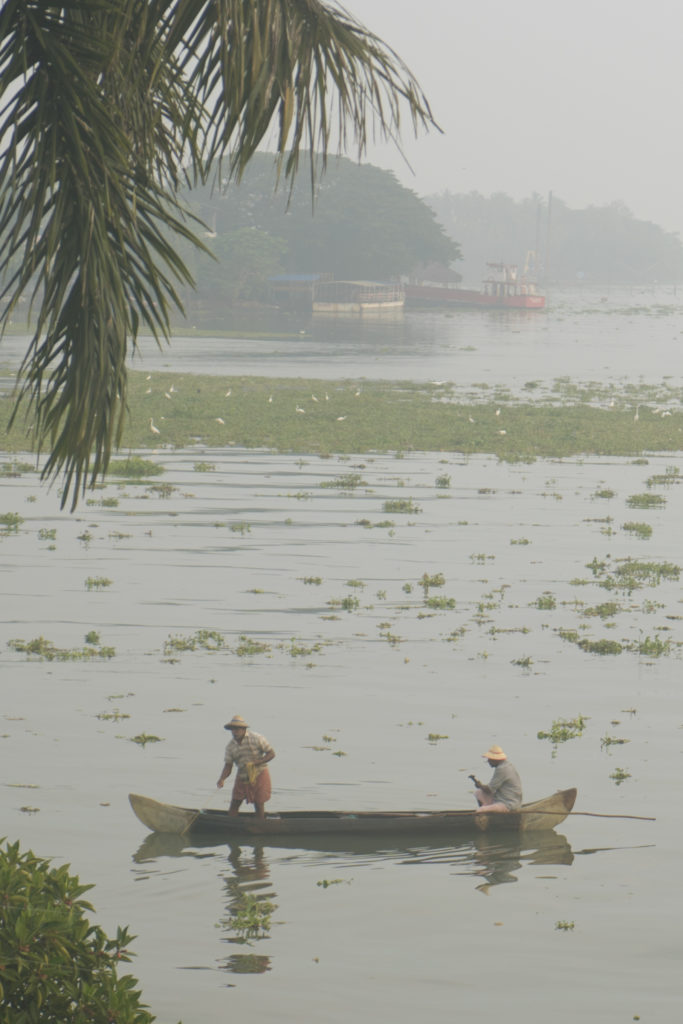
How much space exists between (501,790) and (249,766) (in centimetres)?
288

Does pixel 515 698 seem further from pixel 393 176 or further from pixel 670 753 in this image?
pixel 393 176

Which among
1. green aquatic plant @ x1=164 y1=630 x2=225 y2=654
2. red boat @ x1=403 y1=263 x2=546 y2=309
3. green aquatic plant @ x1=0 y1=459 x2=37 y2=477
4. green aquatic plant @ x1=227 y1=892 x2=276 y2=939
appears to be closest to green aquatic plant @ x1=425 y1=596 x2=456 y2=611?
green aquatic plant @ x1=164 y1=630 x2=225 y2=654

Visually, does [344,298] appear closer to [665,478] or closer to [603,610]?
[665,478]

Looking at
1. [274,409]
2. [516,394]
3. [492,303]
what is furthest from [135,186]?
[492,303]

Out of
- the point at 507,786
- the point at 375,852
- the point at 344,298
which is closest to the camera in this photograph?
the point at 375,852

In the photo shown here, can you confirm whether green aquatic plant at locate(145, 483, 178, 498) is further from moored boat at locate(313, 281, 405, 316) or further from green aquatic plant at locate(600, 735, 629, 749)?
moored boat at locate(313, 281, 405, 316)

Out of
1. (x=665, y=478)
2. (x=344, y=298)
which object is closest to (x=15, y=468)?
(x=665, y=478)

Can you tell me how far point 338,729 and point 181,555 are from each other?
1100 centimetres

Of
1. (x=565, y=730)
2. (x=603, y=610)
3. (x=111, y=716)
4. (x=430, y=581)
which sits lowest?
(x=111, y=716)

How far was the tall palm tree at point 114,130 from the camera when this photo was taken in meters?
7.55

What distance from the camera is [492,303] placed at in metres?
175

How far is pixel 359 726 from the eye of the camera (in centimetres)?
1925

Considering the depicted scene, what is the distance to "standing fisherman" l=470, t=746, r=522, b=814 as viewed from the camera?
15305 mm

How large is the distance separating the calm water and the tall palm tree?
6285 millimetres
